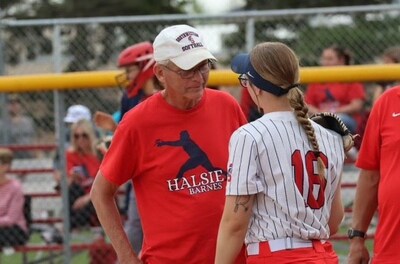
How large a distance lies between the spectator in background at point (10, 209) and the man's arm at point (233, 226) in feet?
15.9

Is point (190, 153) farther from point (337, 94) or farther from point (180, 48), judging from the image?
point (337, 94)

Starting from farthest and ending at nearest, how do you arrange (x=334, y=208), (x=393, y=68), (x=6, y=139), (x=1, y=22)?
1. (x=1, y=22)
2. (x=6, y=139)
3. (x=393, y=68)
4. (x=334, y=208)

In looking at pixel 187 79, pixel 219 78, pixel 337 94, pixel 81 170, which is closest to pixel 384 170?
pixel 187 79

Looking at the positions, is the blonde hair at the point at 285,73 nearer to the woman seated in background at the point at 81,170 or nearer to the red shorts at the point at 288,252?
the red shorts at the point at 288,252

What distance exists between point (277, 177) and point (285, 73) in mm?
432

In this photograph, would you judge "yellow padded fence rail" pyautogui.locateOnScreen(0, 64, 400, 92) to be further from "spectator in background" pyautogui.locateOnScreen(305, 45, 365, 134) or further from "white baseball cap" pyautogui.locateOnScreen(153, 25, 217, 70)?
"white baseball cap" pyautogui.locateOnScreen(153, 25, 217, 70)

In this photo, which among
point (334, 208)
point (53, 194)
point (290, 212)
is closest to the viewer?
point (290, 212)

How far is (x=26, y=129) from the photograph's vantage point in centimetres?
1045

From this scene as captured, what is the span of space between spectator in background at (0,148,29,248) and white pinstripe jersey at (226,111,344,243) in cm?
483

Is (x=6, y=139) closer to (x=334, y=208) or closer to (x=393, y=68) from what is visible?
(x=393, y=68)

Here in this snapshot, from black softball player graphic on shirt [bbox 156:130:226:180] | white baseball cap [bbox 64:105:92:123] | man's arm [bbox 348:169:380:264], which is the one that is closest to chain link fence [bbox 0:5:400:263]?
white baseball cap [bbox 64:105:92:123]

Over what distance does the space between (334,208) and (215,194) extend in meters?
0.57

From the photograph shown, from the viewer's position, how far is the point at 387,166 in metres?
5.20

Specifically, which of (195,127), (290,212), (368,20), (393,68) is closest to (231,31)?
(368,20)
